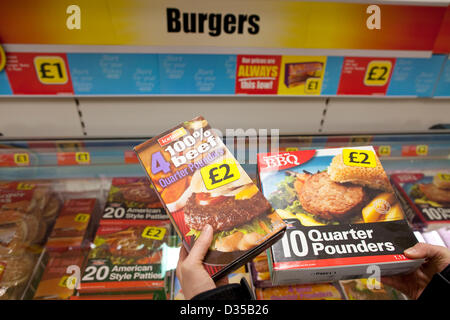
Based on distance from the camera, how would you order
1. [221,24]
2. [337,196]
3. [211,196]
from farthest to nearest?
[221,24]
[337,196]
[211,196]

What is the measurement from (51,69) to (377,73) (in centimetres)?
164

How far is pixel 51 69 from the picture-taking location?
151cm

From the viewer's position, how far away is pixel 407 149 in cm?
179

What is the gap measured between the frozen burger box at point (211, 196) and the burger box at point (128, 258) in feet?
1.61

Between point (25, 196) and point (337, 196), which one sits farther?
point (25, 196)

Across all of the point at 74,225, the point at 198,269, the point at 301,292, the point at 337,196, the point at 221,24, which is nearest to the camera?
the point at 198,269

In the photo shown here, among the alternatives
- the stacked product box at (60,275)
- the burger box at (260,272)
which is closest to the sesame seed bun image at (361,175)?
the burger box at (260,272)

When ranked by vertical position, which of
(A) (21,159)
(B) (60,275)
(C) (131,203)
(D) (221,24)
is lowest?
(B) (60,275)

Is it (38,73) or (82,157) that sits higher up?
(38,73)

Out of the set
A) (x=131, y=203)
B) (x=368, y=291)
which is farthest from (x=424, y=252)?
(x=131, y=203)

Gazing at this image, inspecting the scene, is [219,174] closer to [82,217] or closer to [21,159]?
[82,217]

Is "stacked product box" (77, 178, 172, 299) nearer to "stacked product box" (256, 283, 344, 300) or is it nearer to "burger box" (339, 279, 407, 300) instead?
"stacked product box" (256, 283, 344, 300)

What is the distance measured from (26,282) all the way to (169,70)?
118 centimetres

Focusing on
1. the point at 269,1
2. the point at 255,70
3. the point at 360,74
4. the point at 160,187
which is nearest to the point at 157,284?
the point at 160,187
